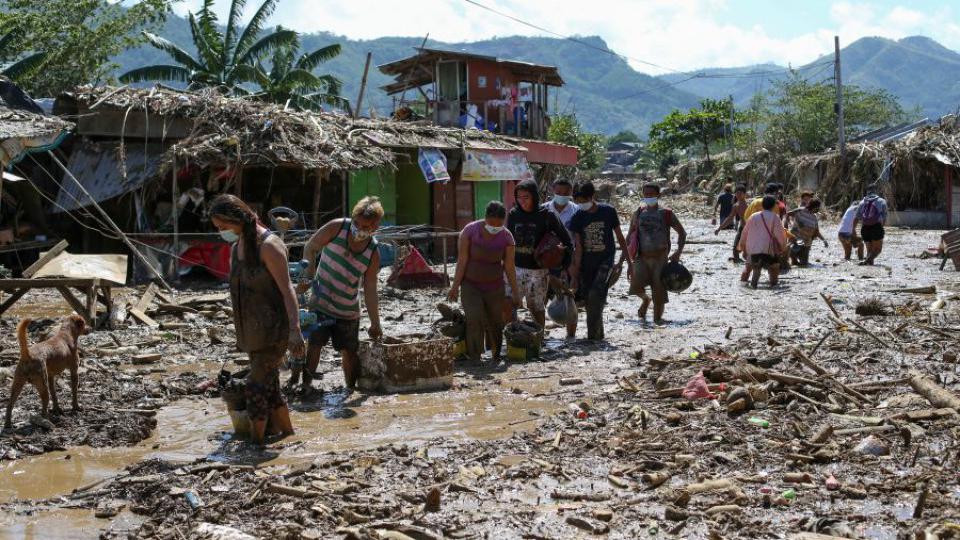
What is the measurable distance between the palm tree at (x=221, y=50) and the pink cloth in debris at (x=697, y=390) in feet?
92.0

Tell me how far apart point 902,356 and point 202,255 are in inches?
486

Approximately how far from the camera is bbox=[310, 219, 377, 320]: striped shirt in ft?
24.3

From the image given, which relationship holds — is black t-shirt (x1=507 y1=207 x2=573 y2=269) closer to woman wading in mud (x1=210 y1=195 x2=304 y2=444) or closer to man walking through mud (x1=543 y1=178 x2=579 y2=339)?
man walking through mud (x1=543 y1=178 x2=579 y2=339)

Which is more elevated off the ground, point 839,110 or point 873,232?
point 839,110

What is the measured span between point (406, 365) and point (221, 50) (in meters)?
28.6

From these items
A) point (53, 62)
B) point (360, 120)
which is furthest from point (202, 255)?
point (53, 62)

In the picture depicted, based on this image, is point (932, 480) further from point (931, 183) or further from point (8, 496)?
point (931, 183)

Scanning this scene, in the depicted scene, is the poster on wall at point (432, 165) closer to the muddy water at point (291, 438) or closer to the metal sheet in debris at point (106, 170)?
the metal sheet in debris at point (106, 170)

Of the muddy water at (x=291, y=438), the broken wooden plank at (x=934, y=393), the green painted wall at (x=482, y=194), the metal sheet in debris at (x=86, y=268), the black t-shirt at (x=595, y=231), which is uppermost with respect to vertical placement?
the green painted wall at (x=482, y=194)

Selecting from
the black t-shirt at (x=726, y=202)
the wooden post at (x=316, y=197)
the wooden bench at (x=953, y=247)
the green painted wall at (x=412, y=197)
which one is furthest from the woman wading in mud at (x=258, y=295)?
the black t-shirt at (x=726, y=202)

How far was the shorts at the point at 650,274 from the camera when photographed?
1177 cm

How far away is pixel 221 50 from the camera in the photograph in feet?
111

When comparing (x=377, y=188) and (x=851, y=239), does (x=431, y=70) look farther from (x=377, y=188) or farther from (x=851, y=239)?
(x=851, y=239)

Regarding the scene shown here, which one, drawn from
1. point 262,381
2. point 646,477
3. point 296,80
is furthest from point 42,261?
point 296,80
